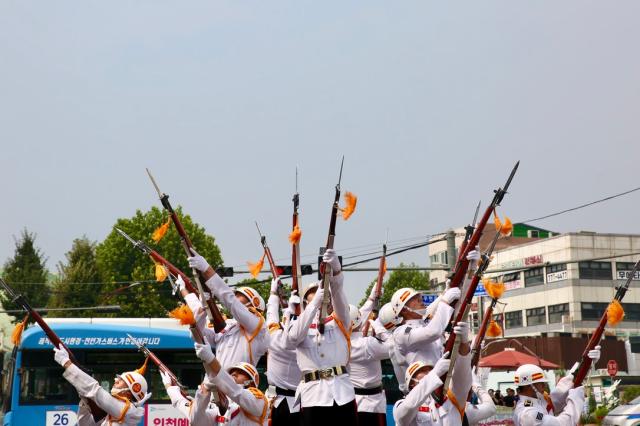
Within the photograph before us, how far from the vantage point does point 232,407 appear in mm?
9922

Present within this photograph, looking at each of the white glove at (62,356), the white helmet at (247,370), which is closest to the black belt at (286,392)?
the white helmet at (247,370)

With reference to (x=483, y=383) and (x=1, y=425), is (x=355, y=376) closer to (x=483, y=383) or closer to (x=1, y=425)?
(x=483, y=383)

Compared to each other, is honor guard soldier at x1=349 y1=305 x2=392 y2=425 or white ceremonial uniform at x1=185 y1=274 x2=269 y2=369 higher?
white ceremonial uniform at x1=185 y1=274 x2=269 y2=369

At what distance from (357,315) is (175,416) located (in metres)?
8.65

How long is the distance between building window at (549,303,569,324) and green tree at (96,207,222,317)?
29.2m

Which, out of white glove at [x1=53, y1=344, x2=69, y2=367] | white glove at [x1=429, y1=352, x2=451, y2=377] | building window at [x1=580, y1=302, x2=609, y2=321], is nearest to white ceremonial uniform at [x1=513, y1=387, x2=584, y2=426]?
white glove at [x1=429, y1=352, x2=451, y2=377]

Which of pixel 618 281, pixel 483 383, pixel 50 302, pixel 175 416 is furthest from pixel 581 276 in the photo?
pixel 483 383

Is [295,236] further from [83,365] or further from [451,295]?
[83,365]

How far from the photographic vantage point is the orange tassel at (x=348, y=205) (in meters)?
10.4

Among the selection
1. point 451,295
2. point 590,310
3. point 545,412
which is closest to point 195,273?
point 451,295

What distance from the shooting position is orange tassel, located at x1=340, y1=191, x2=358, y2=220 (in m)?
10.4

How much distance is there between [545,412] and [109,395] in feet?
14.4

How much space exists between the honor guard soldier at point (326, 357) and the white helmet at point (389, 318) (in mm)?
895

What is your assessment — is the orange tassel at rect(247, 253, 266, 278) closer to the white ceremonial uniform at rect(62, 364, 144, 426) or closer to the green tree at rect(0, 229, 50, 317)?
the white ceremonial uniform at rect(62, 364, 144, 426)
